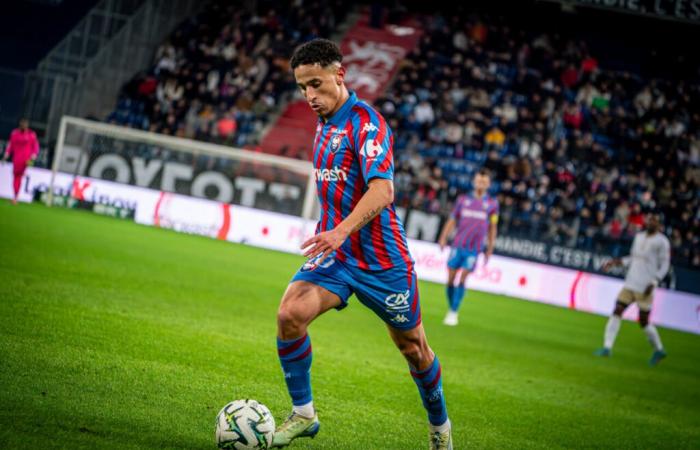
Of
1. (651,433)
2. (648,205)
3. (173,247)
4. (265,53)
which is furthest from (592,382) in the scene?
(265,53)

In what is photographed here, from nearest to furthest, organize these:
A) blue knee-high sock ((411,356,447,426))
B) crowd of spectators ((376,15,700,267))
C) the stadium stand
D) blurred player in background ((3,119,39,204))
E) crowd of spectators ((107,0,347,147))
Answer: blue knee-high sock ((411,356,447,426)) → blurred player in background ((3,119,39,204)) → crowd of spectators ((376,15,700,267)) → the stadium stand → crowd of spectators ((107,0,347,147))

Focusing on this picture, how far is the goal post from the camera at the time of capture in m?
23.6

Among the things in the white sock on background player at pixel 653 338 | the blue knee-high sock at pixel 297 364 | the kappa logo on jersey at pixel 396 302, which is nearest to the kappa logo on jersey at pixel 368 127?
the kappa logo on jersey at pixel 396 302

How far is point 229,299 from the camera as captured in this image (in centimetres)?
1153

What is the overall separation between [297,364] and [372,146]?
129 centimetres

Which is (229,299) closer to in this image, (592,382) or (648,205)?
(592,382)

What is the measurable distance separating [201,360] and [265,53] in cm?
2524

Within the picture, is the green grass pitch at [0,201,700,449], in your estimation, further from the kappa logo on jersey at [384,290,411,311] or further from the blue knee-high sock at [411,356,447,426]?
the kappa logo on jersey at [384,290,411,311]

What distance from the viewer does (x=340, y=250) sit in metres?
4.89

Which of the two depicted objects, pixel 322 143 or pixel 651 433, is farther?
pixel 651 433

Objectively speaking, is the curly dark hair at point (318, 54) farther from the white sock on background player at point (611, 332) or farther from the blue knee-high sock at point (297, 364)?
the white sock on background player at point (611, 332)

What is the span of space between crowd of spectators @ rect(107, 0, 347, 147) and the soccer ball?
23.1 metres

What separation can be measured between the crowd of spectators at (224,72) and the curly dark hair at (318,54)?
902 inches

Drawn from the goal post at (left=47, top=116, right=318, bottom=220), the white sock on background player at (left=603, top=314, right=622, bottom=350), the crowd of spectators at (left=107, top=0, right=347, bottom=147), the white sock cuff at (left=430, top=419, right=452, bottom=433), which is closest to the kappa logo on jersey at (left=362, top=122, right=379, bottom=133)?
the white sock cuff at (left=430, top=419, right=452, bottom=433)
